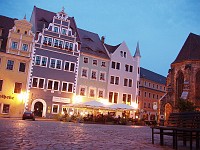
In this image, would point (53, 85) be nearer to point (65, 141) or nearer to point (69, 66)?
point (69, 66)

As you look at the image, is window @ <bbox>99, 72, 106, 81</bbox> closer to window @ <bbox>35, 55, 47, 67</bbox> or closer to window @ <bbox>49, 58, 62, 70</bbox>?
window @ <bbox>49, 58, 62, 70</bbox>

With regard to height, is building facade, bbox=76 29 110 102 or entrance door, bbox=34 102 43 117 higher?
building facade, bbox=76 29 110 102

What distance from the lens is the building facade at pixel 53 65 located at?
122ft

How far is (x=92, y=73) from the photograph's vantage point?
1668 inches

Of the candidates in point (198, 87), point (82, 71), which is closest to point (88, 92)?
point (82, 71)

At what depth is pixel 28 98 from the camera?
3616 cm

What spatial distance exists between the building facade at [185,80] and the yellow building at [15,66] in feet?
62.5

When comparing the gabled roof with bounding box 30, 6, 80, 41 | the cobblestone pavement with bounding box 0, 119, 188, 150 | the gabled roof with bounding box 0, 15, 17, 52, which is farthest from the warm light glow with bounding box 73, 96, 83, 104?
the cobblestone pavement with bounding box 0, 119, 188, 150

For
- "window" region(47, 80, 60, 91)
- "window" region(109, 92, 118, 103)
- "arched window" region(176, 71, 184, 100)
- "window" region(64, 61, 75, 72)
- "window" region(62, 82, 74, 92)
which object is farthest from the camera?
"window" region(109, 92, 118, 103)

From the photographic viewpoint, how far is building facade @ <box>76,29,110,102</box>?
1613 inches

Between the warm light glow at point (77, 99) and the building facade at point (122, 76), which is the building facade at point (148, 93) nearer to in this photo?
the building facade at point (122, 76)

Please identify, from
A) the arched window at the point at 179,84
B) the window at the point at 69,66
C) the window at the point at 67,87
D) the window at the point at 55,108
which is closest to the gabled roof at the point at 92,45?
the window at the point at 69,66

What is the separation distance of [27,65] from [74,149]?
105 feet

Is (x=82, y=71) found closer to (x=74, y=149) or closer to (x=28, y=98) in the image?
(x=28, y=98)
